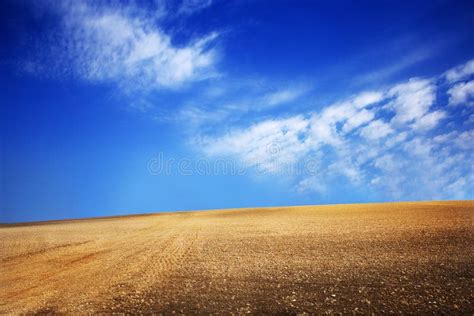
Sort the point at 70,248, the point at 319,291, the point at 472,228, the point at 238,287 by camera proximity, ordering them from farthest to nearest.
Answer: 1. the point at 70,248
2. the point at 472,228
3. the point at 238,287
4. the point at 319,291

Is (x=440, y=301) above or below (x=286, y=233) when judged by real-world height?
below

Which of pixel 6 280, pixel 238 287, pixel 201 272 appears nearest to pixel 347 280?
pixel 238 287

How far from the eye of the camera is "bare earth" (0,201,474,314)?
10.8 m

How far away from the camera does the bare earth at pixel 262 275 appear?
1079 cm

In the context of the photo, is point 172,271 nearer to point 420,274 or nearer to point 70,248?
point 420,274

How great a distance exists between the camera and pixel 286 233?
24.5 m

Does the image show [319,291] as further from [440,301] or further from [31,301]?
[31,301]

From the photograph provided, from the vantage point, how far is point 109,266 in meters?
17.3

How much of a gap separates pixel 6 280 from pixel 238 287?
450 inches

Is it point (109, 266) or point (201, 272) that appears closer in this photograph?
point (201, 272)

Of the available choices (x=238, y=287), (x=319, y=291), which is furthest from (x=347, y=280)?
(x=238, y=287)

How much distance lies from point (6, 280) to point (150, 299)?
8.99 m

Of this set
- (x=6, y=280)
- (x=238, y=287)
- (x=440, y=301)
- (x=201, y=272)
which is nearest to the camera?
(x=440, y=301)

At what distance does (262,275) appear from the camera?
13766 millimetres
